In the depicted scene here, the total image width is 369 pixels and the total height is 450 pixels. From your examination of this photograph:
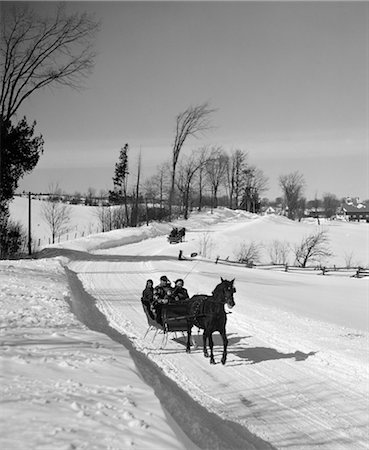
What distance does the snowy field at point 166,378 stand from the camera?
5074mm

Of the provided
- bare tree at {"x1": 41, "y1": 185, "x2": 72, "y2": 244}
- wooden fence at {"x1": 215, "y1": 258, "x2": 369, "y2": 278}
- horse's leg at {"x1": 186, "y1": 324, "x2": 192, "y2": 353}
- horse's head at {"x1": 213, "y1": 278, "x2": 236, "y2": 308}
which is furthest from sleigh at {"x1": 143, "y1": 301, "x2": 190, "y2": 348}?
bare tree at {"x1": 41, "y1": 185, "x2": 72, "y2": 244}

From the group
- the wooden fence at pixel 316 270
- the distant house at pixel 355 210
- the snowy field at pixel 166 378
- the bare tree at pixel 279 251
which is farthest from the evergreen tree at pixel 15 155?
the distant house at pixel 355 210

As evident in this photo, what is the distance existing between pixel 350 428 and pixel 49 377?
14.3 feet

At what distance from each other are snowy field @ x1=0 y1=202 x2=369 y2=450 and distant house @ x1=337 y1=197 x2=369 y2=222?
12785cm

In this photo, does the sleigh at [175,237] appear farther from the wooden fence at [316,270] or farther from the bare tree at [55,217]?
the bare tree at [55,217]

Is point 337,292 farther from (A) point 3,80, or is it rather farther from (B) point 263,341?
(A) point 3,80

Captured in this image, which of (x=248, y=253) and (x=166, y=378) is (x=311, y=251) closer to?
(x=248, y=253)

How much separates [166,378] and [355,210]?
143 meters

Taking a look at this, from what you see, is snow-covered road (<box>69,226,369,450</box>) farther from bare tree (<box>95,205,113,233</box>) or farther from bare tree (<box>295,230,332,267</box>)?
bare tree (<box>95,205,113,233</box>)

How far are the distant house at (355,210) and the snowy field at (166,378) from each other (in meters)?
128

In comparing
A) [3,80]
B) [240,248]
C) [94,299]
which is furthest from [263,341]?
[240,248]

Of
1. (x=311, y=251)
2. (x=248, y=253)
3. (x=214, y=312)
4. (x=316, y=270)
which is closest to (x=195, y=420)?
(x=214, y=312)

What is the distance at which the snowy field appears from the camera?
16.6 feet

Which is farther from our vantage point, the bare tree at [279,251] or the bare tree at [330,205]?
the bare tree at [330,205]
